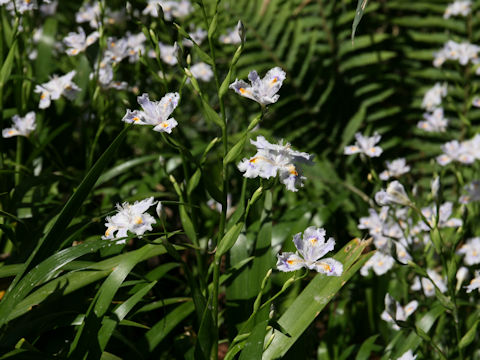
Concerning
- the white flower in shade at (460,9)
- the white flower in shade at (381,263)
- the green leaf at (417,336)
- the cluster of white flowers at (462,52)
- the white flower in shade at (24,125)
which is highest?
the white flower in shade at (460,9)

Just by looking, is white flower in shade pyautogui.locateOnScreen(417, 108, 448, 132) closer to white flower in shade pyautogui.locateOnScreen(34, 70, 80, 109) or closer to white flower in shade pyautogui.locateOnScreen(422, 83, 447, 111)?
white flower in shade pyautogui.locateOnScreen(422, 83, 447, 111)

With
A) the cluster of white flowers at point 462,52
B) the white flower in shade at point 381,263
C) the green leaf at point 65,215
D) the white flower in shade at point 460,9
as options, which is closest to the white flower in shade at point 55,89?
the green leaf at point 65,215

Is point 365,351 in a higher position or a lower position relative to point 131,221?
lower

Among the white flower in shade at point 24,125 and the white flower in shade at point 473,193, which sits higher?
the white flower in shade at point 24,125

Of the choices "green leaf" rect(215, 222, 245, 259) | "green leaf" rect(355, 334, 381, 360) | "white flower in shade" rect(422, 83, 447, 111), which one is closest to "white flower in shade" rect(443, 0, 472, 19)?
"white flower in shade" rect(422, 83, 447, 111)

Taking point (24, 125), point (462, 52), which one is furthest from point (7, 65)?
point (462, 52)

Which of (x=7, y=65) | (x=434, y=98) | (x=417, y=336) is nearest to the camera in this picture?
(x=417, y=336)

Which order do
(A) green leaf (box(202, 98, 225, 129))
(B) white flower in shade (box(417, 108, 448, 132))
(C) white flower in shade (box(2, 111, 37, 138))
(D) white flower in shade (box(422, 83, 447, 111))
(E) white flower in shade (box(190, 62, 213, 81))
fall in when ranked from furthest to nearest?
1. (E) white flower in shade (box(190, 62, 213, 81))
2. (D) white flower in shade (box(422, 83, 447, 111))
3. (B) white flower in shade (box(417, 108, 448, 132))
4. (C) white flower in shade (box(2, 111, 37, 138))
5. (A) green leaf (box(202, 98, 225, 129))

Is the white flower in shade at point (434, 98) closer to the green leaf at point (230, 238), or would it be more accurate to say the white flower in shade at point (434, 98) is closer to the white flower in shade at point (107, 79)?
the white flower in shade at point (107, 79)

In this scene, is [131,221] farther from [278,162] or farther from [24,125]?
[24,125]
